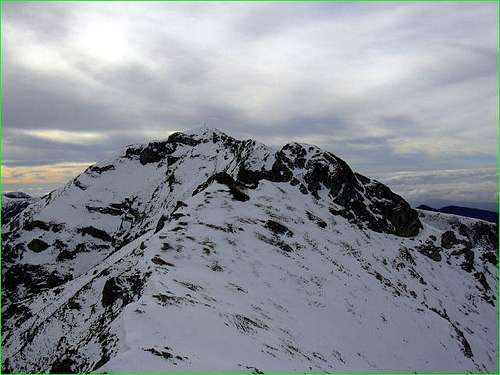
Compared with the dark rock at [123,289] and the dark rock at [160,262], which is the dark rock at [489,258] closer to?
the dark rock at [160,262]

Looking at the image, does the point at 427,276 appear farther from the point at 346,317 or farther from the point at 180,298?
the point at 180,298

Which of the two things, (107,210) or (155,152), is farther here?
(155,152)

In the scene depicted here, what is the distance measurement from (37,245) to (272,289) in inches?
4416

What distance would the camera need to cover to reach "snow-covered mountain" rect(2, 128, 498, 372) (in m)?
26.2

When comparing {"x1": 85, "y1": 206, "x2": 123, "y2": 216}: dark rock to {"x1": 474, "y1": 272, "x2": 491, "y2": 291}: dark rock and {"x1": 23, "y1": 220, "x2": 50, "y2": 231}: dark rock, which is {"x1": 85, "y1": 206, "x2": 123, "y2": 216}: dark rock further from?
{"x1": 474, "y1": 272, "x2": 491, "y2": 291}: dark rock

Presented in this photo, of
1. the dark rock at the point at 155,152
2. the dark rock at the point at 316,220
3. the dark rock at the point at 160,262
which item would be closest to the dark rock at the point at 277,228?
the dark rock at the point at 316,220

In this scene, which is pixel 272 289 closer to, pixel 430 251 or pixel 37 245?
pixel 430 251

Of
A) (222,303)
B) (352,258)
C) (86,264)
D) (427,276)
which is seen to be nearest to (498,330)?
(427,276)

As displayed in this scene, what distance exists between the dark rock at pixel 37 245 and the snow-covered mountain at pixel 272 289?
708 cm

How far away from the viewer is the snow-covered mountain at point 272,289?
26.2 m

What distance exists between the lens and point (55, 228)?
139375mm

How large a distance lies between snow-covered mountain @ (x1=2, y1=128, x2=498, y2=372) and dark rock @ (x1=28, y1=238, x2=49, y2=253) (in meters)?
7.08

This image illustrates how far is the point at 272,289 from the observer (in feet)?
147

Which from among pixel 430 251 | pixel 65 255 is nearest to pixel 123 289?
pixel 430 251
